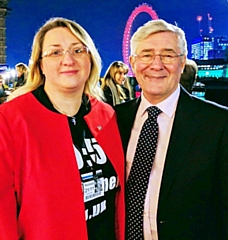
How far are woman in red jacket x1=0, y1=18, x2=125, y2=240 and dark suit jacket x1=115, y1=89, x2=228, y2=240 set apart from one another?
0.18m

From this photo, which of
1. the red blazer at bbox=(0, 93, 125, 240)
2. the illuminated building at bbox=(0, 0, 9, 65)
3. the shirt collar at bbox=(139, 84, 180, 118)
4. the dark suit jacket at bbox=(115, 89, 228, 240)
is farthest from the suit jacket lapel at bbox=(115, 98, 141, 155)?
the illuminated building at bbox=(0, 0, 9, 65)

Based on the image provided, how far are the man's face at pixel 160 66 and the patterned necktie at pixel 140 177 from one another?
0.08 meters

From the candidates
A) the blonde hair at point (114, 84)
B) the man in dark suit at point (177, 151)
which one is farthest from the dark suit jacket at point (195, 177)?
the blonde hair at point (114, 84)

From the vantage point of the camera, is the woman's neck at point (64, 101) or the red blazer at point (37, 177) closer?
the red blazer at point (37, 177)

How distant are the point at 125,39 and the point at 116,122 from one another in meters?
14.5

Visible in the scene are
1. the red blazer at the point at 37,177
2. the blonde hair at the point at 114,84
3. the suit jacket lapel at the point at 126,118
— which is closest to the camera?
the red blazer at the point at 37,177

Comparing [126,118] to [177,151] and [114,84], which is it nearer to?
[177,151]

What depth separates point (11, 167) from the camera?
1.15m

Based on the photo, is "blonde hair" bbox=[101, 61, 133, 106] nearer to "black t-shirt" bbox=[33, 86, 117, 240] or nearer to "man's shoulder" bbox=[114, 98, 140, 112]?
"man's shoulder" bbox=[114, 98, 140, 112]

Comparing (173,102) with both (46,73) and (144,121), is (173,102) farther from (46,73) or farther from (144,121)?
(46,73)

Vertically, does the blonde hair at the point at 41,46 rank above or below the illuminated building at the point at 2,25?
below

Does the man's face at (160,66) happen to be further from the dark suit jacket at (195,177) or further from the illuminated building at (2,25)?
the illuminated building at (2,25)

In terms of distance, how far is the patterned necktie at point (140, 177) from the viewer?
1414 millimetres

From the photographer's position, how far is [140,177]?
1.43m
